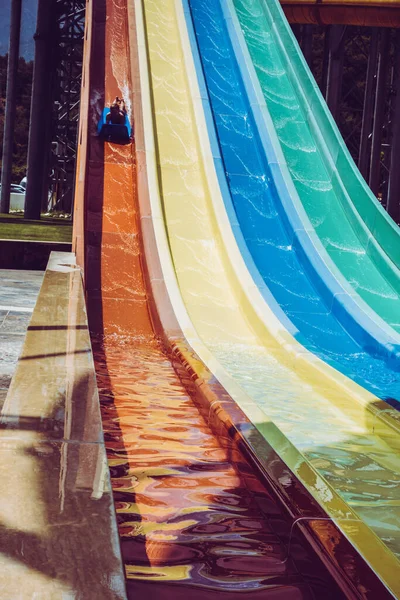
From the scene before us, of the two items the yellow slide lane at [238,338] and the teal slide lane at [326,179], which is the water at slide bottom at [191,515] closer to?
the yellow slide lane at [238,338]

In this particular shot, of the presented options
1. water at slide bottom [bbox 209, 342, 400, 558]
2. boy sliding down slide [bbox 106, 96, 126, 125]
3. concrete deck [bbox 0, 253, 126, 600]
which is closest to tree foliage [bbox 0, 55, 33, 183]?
boy sliding down slide [bbox 106, 96, 126, 125]

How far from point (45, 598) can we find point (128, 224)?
5.76 m

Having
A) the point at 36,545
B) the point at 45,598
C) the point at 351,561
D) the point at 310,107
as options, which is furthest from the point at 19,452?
the point at 310,107

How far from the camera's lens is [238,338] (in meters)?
5.45

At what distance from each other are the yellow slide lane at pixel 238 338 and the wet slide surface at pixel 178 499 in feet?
0.58

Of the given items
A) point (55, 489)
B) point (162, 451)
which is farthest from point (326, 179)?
point (55, 489)

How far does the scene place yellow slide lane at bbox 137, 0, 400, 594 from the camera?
106 inches

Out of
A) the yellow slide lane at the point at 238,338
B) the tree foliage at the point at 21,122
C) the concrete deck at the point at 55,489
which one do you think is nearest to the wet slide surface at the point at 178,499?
the yellow slide lane at the point at 238,338

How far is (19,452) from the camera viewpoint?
5.35ft

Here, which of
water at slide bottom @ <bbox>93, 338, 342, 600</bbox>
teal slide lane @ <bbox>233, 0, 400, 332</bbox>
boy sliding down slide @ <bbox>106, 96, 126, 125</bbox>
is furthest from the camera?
boy sliding down slide @ <bbox>106, 96, 126, 125</bbox>

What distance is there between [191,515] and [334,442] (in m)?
1.26

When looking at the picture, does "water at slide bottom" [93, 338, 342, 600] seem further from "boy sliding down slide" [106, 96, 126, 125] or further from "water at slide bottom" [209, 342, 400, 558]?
"boy sliding down slide" [106, 96, 126, 125]

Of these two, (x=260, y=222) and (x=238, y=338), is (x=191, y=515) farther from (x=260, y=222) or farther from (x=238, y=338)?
(x=260, y=222)

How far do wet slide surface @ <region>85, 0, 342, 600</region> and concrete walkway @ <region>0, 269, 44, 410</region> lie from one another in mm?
486
